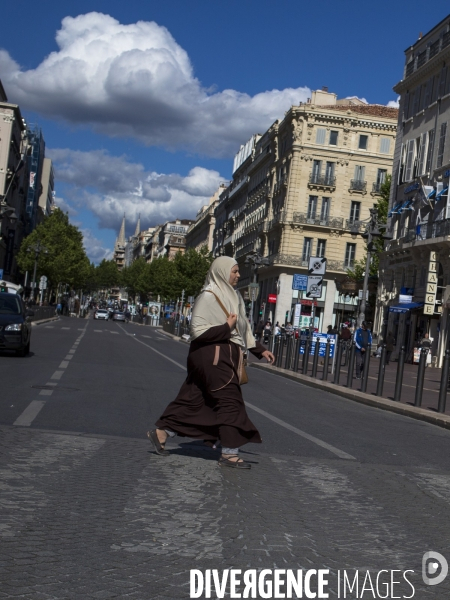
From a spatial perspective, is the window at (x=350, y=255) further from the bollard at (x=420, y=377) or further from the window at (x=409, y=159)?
the bollard at (x=420, y=377)

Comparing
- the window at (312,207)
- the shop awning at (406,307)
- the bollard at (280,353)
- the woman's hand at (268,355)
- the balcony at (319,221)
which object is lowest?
the bollard at (280,353)

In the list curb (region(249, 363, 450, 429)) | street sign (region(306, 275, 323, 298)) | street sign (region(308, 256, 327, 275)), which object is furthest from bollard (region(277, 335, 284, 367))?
curb (region(249, 363, 450, 429))

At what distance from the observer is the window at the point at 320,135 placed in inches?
3034

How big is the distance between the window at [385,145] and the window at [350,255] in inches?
338

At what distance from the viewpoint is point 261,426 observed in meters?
11.5

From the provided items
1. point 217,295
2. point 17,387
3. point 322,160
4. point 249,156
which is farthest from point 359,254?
point 217,295

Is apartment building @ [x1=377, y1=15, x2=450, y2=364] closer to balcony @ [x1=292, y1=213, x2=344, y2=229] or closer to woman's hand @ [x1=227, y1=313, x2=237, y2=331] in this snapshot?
balcony @ [x1=292, y1=213, x2=344, y2=229]

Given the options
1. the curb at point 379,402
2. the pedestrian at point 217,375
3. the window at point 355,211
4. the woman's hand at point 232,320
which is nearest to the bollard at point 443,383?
the curb at point 379,402

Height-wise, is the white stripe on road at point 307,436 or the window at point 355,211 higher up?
the window at point 355,211

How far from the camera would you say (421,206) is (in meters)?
48.2

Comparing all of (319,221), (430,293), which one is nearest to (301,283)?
(430,293)

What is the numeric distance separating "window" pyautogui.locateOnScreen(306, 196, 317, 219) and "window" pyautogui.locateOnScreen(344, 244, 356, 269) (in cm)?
408

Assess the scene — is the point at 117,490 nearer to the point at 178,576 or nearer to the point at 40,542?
the point at 40,542

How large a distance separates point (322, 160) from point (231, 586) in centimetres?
7423
